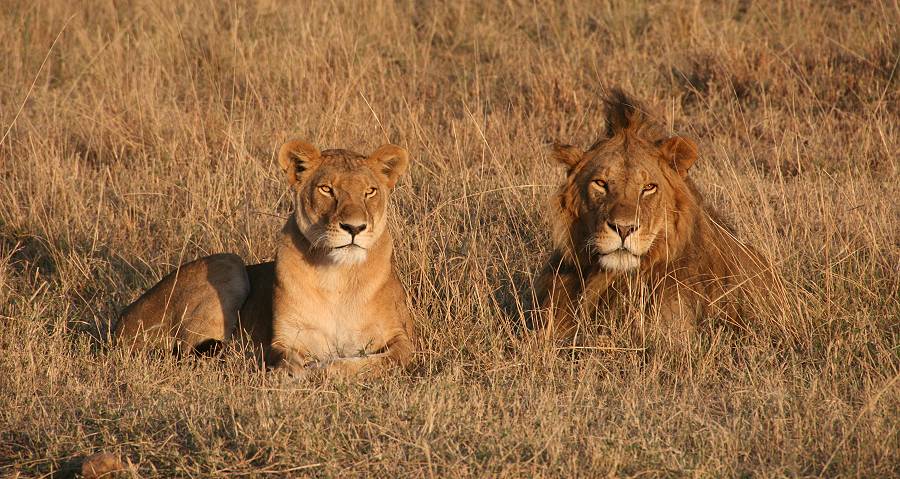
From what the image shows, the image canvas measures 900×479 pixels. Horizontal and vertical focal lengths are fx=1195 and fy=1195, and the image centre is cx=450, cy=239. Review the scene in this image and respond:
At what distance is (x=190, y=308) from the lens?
5.21 metres

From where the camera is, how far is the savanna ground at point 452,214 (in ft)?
12.2

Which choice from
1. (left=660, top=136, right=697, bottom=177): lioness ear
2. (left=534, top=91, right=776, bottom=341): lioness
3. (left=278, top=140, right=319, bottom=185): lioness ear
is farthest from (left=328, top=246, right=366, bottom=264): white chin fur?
(left=660, top=136, right=697, bottom=177): lioness ear

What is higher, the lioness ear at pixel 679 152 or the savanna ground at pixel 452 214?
the lioness ear at pixel 679 152

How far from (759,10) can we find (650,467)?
6738mm

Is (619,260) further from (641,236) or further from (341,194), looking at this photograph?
(341,194)

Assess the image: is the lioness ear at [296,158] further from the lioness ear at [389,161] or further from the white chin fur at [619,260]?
the white chin fur at [619,260]

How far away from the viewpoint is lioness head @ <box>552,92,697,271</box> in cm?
458

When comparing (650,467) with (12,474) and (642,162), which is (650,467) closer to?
(642,162)

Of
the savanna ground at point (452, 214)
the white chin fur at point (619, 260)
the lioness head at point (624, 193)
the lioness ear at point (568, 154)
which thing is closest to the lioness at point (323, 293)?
the savanna ground at point (452, 214)

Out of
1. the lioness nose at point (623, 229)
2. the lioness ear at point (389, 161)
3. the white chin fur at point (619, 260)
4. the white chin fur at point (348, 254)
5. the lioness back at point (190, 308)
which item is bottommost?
the lioness back at point (190, 308)

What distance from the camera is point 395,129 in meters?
7.88

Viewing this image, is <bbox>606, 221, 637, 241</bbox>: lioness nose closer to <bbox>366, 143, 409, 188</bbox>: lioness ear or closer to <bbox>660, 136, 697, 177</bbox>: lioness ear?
<bbox>660, 136, 697, 177</bbox>: lioness ear

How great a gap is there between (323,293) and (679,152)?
1554 mm

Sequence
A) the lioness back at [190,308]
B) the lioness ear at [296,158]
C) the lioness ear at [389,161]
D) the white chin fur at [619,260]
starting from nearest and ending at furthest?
the white chin fur at [619,260] → the lioness ear at [296,158] → the lioness ear at [389,161] → the lioness back at [190,308]
